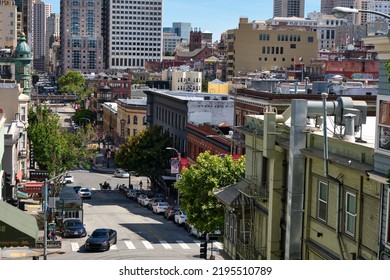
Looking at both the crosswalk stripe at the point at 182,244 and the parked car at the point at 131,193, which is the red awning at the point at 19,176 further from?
the crosswalk stripe at the point at 182,244

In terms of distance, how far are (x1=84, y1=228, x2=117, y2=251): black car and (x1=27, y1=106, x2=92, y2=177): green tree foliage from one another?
2273cm

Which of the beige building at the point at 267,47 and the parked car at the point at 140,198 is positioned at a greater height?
the beige building at the point at 267,47

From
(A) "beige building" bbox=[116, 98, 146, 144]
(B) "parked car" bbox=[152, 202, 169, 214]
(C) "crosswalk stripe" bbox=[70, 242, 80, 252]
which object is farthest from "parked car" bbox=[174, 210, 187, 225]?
(A) "beige building" bbox=[116, 98, 146, 144]

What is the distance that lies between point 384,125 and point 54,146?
159 feet

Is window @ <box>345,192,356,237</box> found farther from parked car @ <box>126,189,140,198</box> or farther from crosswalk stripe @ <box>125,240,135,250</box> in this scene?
parked car @ <box>126,189,140,198</box>

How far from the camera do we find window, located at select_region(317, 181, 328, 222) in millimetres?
17375

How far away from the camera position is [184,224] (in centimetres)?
4603

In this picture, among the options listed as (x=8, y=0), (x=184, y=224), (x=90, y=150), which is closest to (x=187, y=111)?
(x=90, y=150)

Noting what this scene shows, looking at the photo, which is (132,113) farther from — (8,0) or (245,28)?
(8,0)

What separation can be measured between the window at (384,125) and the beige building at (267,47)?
105 m

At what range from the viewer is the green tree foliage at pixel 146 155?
224 ft

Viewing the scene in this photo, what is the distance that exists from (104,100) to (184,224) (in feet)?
306

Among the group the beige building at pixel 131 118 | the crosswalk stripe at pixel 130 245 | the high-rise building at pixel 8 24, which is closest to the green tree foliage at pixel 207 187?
the crosswalk stripe at pixel 130 245

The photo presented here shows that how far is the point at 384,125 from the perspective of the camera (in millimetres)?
13883
